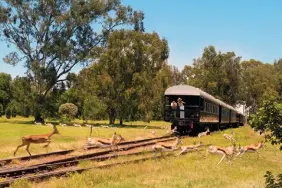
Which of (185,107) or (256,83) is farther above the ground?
(256,83)

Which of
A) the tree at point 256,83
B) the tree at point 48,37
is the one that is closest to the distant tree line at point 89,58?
the tree at point 48,37

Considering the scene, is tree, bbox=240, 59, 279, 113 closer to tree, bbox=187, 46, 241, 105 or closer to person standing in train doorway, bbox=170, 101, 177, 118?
tree, bbox=187, 46, 241, 105

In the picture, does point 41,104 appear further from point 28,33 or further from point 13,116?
point 13,116

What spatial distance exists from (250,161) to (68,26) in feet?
127

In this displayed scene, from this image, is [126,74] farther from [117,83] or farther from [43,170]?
[43,170]

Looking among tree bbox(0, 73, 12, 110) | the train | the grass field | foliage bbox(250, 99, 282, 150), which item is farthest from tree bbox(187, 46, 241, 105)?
foliage bbox(250, 99, 282, 150)

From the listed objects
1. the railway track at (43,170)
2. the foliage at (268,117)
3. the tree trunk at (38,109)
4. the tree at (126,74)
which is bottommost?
the railway track at (43,170)

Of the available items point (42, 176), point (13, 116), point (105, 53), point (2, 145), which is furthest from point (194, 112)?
point (13, 116)

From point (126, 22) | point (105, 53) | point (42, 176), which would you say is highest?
point (126, 22)

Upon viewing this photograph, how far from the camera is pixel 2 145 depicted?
20797 millimetres

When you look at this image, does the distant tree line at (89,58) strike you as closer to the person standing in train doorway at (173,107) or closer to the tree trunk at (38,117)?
the tree trunk at (38,117)

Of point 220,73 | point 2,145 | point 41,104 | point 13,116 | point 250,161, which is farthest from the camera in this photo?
point 13,116

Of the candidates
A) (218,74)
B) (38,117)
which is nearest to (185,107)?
(38,117)

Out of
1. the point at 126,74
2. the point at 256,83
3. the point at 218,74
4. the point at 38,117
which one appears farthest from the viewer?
the point at 256,83
